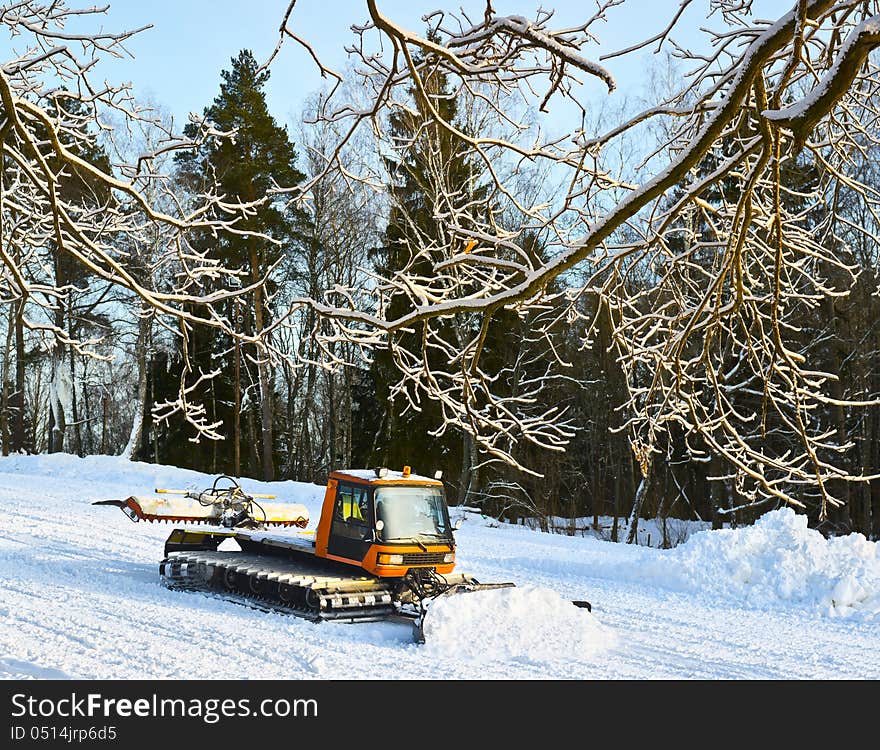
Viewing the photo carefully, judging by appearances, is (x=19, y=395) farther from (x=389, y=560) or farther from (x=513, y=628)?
(x=513, y=628)

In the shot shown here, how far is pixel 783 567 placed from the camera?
11.1 metres

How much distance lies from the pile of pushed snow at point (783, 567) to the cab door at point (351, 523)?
435 cm

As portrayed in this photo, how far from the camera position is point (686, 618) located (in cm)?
978

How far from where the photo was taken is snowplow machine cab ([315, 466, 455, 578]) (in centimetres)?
997

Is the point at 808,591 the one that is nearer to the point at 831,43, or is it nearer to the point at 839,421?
the point at 831,43

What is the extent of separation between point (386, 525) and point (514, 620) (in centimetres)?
221

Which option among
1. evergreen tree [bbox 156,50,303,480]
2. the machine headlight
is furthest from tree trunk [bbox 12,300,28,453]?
the machine headlight

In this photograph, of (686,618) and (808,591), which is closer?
(686,618)

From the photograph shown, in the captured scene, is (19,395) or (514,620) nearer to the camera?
(514,620)

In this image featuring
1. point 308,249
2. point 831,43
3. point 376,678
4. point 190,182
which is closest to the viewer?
point 831,43

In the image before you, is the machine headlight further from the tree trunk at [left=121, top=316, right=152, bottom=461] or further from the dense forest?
the tree trunk at [left=121, top=316, right=152, bottom=461]

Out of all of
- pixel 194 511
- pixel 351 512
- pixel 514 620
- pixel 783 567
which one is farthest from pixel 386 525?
pixel 783 567
